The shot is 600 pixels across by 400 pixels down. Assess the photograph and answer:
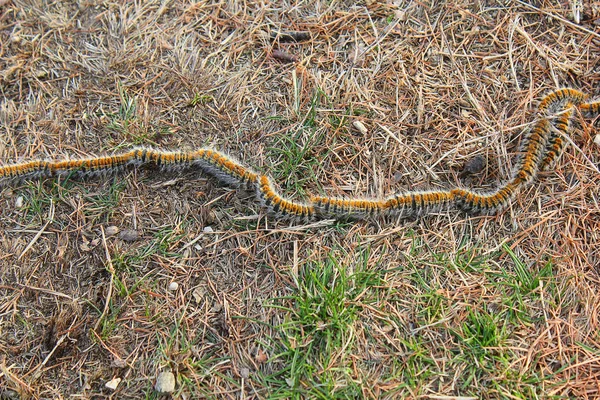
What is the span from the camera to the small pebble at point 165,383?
3.18 m

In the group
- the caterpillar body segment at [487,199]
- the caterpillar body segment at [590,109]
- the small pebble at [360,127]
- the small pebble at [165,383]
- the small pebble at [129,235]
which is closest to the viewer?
the small pebble at [165,383]

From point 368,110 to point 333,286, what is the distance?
147 centimetres

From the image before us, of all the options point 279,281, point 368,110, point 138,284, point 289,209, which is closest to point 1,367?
point 138,284

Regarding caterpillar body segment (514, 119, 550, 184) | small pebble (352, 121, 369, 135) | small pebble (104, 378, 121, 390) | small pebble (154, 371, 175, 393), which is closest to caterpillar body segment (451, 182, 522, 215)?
caterpillar body segment (514, 119, 550, 184)

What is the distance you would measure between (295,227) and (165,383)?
1.36 m

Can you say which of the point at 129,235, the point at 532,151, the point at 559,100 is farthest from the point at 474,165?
the point at 129,235

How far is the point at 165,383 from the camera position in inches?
125

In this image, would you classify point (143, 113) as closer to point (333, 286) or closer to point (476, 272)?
point (333, 286)

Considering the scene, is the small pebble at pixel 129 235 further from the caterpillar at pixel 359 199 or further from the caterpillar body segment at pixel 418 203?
the caterpillar body segment at pixel 418 203

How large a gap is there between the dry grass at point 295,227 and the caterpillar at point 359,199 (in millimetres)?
100

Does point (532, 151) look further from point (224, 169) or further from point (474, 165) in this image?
point (224, 169)

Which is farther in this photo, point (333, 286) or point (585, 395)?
point (333, 286)

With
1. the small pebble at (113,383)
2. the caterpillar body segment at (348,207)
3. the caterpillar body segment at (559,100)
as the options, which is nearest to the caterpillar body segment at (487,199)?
the caterpillar body segment at (348,207)

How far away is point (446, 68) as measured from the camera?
4012 mm
